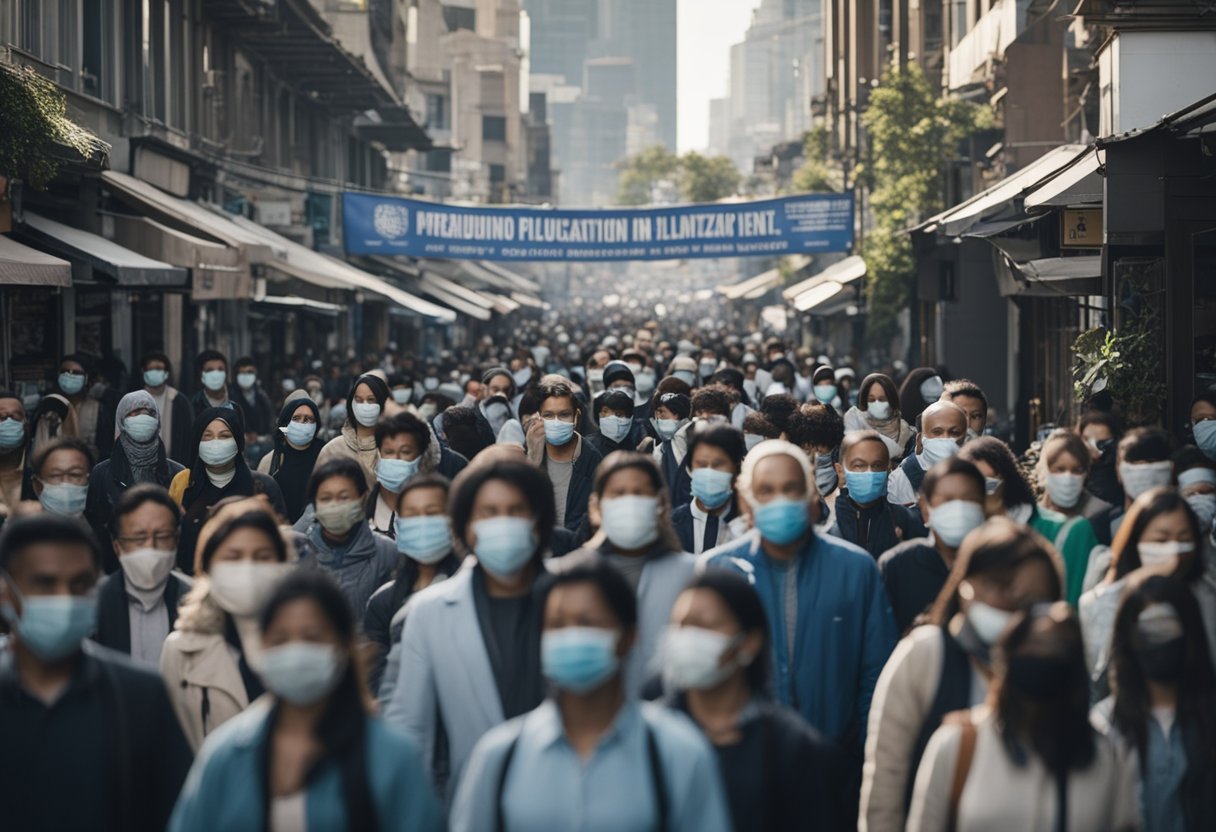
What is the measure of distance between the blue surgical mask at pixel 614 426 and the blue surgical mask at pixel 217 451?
2.83 meters

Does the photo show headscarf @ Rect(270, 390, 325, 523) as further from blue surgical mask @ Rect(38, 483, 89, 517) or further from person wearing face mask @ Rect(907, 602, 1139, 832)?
person wearing face mask @ Rect(907, 602, 1139, 832)

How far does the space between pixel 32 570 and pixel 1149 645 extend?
272 centimetres

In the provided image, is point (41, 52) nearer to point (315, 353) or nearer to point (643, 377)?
point (643, 377)

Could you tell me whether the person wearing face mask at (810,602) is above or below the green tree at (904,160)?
below

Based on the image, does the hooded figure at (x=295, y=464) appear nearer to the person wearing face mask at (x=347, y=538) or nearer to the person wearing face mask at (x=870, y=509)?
the person wearing face mask at (x=347, y=538)

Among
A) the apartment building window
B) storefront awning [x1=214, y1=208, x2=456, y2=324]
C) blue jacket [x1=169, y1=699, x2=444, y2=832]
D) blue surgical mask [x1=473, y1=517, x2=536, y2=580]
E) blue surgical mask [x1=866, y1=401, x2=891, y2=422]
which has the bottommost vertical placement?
blue jacket [x1=169, y1=699, x2=444, y2=832]

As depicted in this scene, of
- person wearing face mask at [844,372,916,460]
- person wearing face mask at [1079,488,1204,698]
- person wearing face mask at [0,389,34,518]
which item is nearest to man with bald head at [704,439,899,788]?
person wearing face mask at [1079,488,1204,698]

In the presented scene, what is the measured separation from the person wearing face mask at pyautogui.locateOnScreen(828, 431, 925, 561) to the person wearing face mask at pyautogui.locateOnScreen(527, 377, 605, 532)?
2337 millimetres

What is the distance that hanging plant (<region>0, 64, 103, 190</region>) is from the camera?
14773mm

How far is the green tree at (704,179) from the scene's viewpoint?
10369 centimetres

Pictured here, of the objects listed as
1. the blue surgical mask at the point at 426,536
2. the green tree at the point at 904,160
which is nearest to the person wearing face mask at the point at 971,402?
the blue surgical mask at the point at 426,536

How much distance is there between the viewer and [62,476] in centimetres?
890

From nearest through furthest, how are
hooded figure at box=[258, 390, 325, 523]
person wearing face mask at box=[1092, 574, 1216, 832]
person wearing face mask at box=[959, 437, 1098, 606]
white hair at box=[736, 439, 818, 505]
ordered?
person wearing face mask at box=[1092, 574, 1216, 832] → white hair at box=[736, 439, 818, 505] → person wearing face mask at box=[959, 437, 1098, 606] → hooded figure at box=[258, 390, 325, 523]

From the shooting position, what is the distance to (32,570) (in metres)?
4.84
